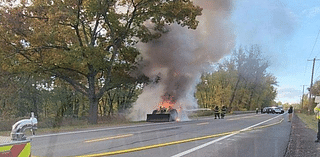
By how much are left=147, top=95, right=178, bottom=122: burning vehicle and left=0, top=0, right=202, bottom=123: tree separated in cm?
370

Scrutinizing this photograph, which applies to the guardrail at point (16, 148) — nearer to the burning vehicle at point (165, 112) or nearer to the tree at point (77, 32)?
the tree at point (77, 32)

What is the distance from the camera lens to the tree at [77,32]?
17656 millimetres

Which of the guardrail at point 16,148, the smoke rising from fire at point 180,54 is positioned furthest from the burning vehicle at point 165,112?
the guardrail at point 16,148

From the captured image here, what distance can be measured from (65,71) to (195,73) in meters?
10.7

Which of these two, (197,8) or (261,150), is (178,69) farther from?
(261,150)

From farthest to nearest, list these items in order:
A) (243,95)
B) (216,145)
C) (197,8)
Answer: (243,95), (197,8), (216,145)

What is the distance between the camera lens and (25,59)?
62.1 feet

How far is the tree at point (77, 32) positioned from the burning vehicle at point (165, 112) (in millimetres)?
3703

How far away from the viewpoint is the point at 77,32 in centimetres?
1972

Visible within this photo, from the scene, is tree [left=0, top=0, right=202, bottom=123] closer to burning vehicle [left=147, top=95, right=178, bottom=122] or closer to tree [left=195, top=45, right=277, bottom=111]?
burning vehicle [left=147, top=95, right=178, bottom=122]

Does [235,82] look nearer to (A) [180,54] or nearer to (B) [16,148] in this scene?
(A) [180,54]

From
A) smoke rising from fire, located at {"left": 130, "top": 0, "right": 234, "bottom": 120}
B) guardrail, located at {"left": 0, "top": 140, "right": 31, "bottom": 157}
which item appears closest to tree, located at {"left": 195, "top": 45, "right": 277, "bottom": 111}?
smoke rising from fire, located at {"left": 130, "top": 0, "right": 234, "bottom": 120}

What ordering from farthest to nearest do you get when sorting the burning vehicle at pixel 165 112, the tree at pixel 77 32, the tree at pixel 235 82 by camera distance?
the tree at pixel 235 82 → the burning vehicle at pixel 165 112 → the tree at pixel 77 32

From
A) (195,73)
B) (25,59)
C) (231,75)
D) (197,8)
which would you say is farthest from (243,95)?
(25,59)
